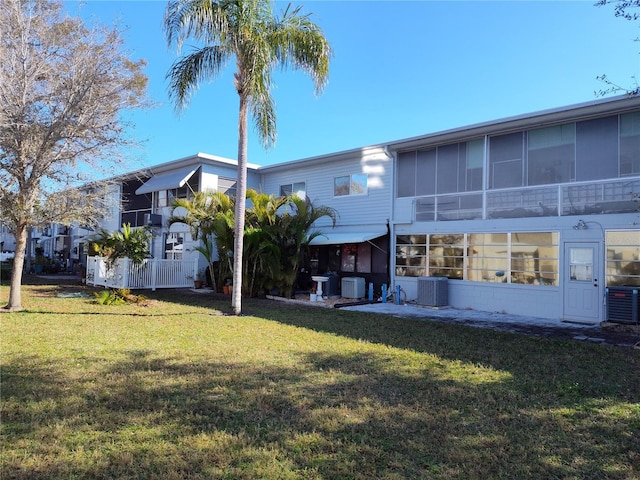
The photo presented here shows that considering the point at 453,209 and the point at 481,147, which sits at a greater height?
the point at 481,147

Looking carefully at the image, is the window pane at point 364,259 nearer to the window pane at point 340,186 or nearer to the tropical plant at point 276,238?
the tropical plant at point 276,238

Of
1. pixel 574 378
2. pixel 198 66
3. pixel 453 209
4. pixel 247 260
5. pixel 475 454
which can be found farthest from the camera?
pixel 247 260

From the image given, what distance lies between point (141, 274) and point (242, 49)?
424 inches

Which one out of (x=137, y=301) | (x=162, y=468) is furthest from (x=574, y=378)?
(x=137, y=301)

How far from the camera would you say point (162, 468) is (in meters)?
3.26

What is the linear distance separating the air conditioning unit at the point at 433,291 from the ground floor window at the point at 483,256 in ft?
1.94

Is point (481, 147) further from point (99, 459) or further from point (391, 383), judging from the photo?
point (99, 459)

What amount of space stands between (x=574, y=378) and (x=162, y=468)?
18.1 ft

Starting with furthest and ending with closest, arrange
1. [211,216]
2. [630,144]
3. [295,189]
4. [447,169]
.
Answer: [295,189] < [211,216] < [447,169] < [630,144]

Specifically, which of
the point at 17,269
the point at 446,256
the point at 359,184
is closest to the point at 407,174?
the point at 359,184

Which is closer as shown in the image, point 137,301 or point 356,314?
point 356,314

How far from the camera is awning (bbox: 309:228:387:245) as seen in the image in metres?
15.3

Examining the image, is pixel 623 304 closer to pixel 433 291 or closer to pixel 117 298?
pixel 433 291

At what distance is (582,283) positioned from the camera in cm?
1141
